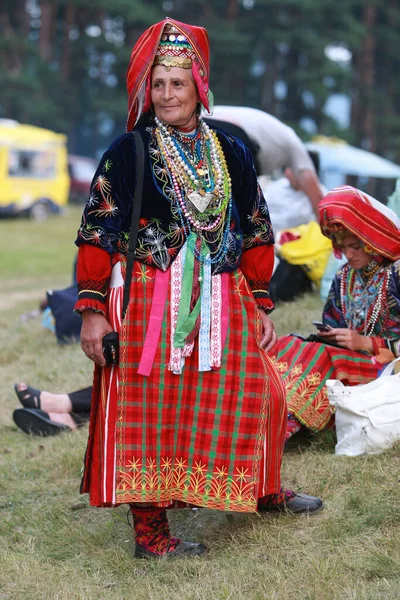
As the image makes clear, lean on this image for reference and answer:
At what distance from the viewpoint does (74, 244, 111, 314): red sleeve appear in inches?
120

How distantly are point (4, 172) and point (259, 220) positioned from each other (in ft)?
69.5

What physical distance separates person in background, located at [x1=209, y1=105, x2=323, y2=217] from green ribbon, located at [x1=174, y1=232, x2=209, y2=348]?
248 centimetres

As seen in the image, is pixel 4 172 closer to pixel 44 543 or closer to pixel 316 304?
pixel 316 304

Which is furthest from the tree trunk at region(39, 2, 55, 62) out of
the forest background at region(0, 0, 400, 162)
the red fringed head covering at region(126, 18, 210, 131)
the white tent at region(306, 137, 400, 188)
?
the red fringed head covering at region(126, 18, 210, 131)

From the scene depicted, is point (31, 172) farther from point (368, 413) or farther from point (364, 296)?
point (368, 413)

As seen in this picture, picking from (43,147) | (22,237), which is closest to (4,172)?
(43,147)

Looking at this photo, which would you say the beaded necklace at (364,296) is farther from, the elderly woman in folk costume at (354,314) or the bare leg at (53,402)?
the bare leg at (53,402)

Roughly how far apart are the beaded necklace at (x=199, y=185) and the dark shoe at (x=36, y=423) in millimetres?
2090

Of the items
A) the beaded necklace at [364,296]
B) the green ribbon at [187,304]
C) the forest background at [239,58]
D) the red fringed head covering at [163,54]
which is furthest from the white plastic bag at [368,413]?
the forest background at [239,58]

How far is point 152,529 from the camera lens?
126 inches

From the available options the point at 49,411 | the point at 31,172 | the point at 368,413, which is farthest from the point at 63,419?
Result: the point at 31,172

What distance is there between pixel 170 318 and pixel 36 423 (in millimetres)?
2072

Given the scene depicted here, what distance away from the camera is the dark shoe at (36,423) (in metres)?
4.92

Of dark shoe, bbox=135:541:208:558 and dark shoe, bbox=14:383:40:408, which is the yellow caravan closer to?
dark shoe, bbox=14:383:40:408
